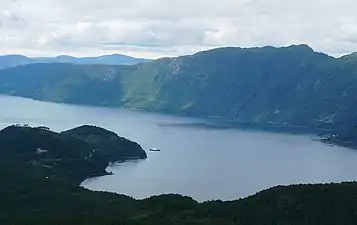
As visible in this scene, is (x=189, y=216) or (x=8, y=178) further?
(x=8, y=178)

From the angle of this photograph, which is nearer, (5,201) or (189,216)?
(189,216)

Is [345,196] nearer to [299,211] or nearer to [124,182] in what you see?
[299,211]

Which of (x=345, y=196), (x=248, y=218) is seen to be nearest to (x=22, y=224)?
(x=248, y=218)

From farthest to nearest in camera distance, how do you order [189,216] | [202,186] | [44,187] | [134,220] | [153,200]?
[202,186]
[44,187]
[153,200]
[189,216]
[134,220]

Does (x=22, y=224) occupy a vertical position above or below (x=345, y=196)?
below

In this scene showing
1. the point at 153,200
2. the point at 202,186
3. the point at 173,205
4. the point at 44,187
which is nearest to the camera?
the point at 173,205

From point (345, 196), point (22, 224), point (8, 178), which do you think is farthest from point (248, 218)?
point (8, 178)

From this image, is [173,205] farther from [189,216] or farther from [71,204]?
[71,204]

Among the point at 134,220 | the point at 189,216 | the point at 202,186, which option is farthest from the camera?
the point at 202,186

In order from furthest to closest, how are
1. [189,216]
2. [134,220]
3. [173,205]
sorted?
[173,205], [189,216], [134,220]
